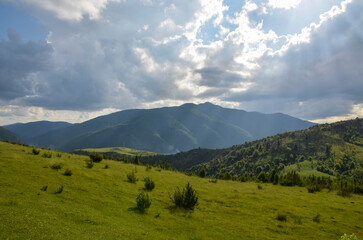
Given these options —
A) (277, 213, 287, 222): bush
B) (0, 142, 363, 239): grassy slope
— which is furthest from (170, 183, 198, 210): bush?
(277, 213, 287, 222): bush

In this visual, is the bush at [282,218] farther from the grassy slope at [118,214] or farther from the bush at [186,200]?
the bush at [186,200]

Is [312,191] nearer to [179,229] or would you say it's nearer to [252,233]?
[252,233]

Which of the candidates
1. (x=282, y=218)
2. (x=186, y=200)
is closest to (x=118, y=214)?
(x=186, y=200)

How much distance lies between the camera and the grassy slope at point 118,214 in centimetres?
1219

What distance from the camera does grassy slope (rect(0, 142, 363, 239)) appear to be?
12.2 meters

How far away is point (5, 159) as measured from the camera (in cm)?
2288

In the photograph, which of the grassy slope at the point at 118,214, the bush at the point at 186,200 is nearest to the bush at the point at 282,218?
the grassy slope at the point at 118,214

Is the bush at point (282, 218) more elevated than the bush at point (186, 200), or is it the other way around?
the bush at point (186, 200)

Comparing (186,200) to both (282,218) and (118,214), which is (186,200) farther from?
(282,218)

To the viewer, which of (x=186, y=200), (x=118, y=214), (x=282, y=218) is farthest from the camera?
(x=186, y=200)

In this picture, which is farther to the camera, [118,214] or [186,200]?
[186,200]

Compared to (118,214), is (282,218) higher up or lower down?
lower down

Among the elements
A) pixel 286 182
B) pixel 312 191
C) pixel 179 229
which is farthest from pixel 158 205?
pixel 286 182

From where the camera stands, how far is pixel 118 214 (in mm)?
16266
